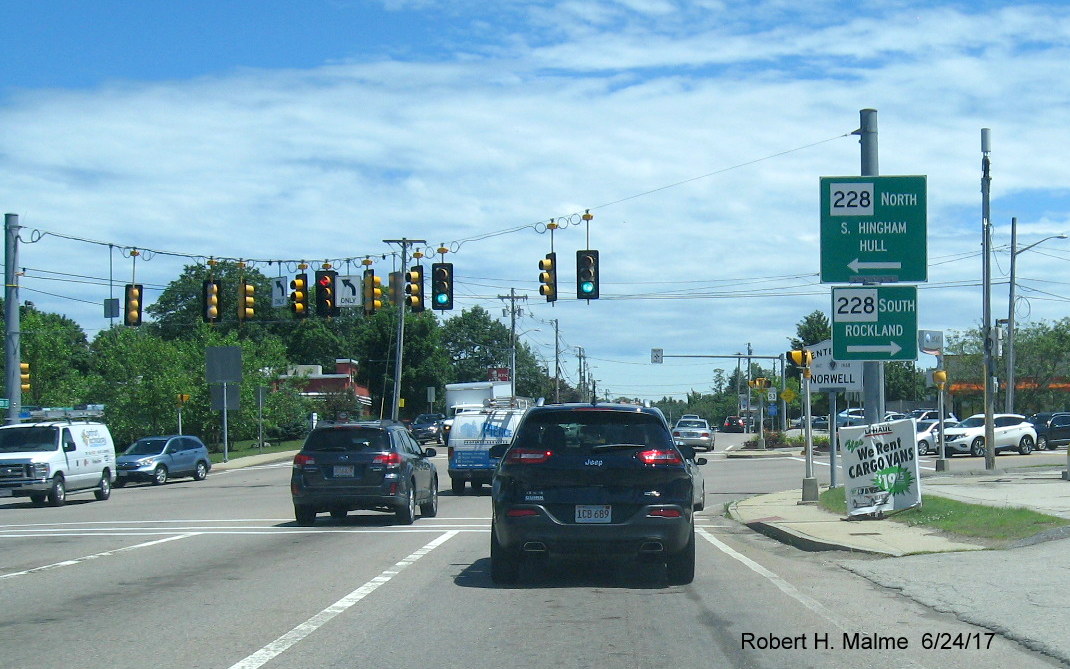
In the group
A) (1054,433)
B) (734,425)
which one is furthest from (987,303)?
(734,425)

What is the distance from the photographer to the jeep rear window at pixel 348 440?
1920 centimetres

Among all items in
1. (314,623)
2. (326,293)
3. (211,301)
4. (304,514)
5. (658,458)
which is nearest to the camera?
(314,623)

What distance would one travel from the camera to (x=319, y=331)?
109m

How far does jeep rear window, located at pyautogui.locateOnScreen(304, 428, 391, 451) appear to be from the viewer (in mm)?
19203

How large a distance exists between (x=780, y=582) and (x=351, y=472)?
30.1ft

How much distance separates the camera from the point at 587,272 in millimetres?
28031

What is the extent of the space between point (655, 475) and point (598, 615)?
1760 mm

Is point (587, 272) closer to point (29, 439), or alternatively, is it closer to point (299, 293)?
point (299, 293)

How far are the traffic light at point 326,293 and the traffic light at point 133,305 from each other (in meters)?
5.17

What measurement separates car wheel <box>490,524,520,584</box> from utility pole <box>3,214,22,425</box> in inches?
1032

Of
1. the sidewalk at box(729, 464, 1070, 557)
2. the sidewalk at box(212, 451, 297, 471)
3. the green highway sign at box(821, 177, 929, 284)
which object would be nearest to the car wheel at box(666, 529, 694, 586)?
the sidewalk at box(729, 464, 1070, 557)

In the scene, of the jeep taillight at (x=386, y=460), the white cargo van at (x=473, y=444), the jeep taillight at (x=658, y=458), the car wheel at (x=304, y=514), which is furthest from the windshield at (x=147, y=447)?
the jeep taillight at (x=658, y=458)

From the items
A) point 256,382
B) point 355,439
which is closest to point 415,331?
point 256,382

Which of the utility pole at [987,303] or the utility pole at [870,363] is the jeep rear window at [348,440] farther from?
the utility pole at [987,303]
